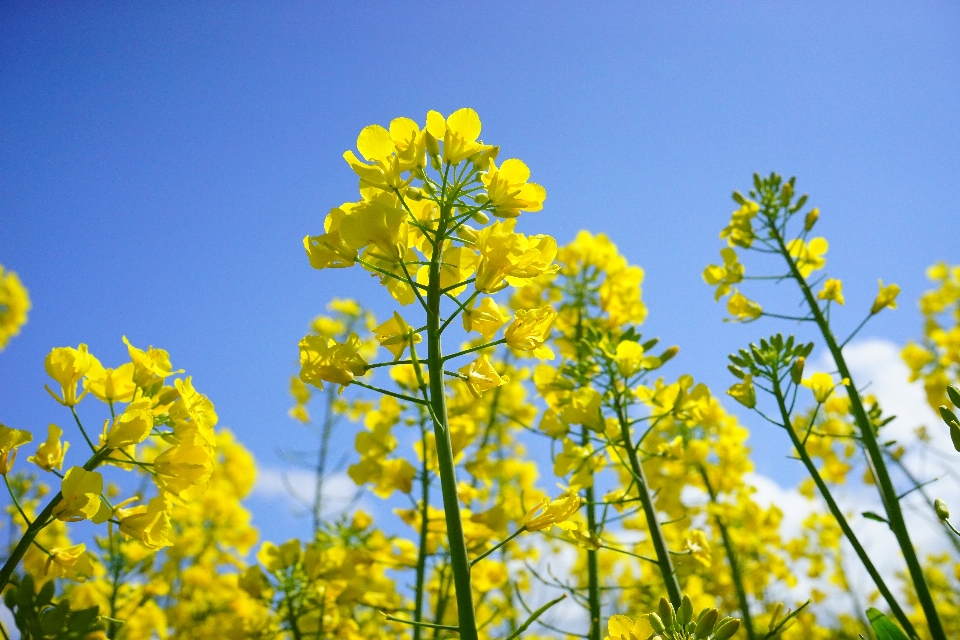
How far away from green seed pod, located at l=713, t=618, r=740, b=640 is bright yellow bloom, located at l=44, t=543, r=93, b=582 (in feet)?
6.05

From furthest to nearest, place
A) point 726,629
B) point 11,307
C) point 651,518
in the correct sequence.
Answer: point 11,307 → point 651,518 → point 726,629

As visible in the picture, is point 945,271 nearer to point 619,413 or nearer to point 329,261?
point 619,413

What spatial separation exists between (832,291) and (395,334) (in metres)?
2.64

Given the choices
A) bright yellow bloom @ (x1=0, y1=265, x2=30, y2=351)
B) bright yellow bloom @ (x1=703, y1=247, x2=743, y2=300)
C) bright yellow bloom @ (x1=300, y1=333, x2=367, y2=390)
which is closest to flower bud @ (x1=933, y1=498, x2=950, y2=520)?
bright yellow bloom @ (x1=300, y1=333, x2=367, y2=390)

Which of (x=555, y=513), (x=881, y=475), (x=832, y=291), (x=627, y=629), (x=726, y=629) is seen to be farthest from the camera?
(x=832, y=291)

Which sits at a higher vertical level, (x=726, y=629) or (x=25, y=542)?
(x=25, y=542)

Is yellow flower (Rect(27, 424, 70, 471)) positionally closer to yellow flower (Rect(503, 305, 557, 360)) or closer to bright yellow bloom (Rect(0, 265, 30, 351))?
yellow flower (Rect(503, 305, 557, 360))

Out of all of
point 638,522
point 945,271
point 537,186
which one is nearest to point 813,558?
point 945,271

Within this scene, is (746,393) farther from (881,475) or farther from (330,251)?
(330,251)

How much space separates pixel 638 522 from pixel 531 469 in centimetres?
115

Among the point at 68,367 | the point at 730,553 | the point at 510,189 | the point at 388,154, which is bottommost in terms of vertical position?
the point at 730,553

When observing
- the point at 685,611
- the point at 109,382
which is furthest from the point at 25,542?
the point at 685,611

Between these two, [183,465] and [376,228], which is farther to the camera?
[183,465]

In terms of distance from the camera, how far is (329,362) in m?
1.69
